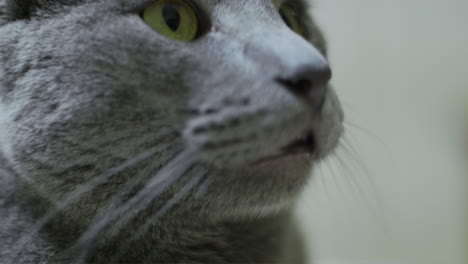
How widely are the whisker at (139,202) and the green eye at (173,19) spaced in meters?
0.17

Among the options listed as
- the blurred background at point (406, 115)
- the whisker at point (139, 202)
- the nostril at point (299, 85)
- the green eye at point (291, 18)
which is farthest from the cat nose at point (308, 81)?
the blurred background at point (406, 115)

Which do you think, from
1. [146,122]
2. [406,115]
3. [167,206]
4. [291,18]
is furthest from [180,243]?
[406,115]

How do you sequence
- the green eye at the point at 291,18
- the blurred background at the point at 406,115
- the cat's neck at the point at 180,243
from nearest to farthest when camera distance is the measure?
1. the cat's neck at the point at 180,243
2. the green eye at the point at 291,18
3. the blurred background at the point at 406,115

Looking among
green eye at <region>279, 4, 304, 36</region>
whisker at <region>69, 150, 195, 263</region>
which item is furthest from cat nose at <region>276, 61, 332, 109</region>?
green eye at <region>279, 4, 304, 36</region>

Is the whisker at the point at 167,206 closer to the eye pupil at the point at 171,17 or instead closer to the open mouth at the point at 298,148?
the open mouth at the point at 298,148

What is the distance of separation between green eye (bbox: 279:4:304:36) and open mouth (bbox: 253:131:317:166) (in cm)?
31

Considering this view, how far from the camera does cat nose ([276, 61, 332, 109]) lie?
2.15 feet

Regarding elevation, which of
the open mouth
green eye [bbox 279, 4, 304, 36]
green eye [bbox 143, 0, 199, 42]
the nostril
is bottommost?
the open mouth

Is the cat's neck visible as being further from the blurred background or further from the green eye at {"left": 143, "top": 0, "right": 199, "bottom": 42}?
the blurred background

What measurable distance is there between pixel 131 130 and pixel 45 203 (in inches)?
6.9

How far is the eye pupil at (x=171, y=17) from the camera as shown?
0.75 m

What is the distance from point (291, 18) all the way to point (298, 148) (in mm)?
352

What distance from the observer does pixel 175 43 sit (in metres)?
0.71

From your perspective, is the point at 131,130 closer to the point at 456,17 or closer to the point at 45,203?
the point at 45,203
